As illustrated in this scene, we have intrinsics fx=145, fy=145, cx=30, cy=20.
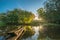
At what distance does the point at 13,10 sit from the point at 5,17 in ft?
8.33

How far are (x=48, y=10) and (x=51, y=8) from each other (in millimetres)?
510

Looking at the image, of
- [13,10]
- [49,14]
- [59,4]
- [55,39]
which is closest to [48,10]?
[49,14]

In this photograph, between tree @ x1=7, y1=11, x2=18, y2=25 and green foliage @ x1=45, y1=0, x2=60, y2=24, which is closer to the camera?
green foliage @ x1=45, y1=0, x2=60, y2=24

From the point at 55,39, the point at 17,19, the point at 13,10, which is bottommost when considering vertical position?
the point at 55,39

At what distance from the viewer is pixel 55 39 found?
10133mm

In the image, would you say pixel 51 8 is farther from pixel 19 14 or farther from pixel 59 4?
pixel 19 14

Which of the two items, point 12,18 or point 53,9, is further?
point 12,18

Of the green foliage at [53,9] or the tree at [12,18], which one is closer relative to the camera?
the green foliage at [53,9]

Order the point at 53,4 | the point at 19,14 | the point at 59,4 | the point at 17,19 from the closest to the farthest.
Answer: the point at 59,4
the point at 53,4
the point at 17,19
the point at 19,14

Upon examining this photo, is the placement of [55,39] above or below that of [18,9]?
below

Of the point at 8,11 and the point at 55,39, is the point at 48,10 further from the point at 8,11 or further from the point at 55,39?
the point at 8,11

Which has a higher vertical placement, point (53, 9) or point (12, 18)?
point (53, 9)

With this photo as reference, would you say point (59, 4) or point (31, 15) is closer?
point (59, 4)

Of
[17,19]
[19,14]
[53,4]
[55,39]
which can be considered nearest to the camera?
[55,39]
